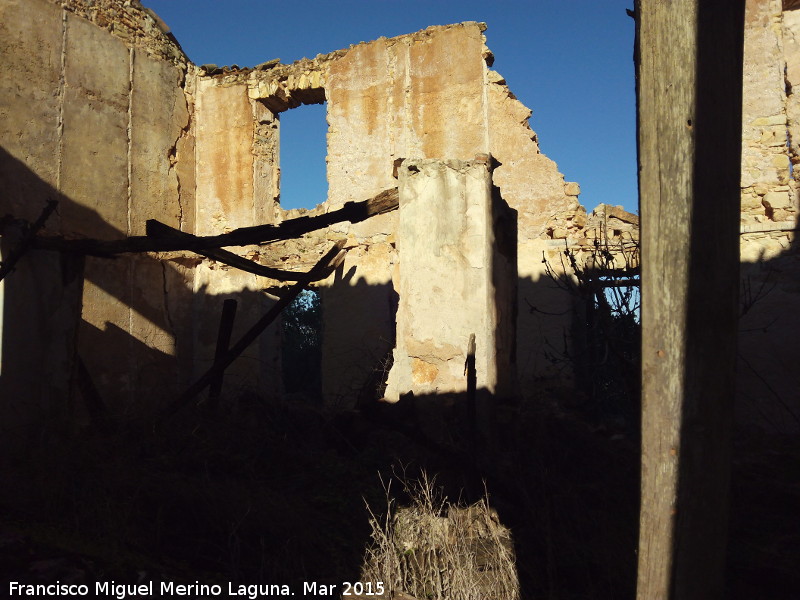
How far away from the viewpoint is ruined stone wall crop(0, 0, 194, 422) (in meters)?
9.36

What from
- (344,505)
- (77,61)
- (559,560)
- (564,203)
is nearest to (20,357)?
(344,505)

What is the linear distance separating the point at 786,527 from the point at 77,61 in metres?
10.1

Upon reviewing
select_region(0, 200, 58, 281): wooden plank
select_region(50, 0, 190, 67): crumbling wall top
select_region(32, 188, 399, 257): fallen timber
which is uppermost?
select_region(50, 0, 190, 67): crumbling wall top

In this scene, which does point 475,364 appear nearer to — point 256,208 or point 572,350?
point 572,350

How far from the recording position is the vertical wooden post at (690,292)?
188cm

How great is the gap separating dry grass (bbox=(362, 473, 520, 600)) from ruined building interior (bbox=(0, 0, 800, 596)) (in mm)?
2220

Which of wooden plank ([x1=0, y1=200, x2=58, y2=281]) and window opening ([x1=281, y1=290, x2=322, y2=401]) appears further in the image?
window opening ([x1=281, y1=290, x2=322, y2=401])

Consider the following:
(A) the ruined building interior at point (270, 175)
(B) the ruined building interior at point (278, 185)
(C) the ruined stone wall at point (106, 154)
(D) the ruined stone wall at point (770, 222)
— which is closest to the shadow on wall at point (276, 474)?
(B) the ruined building interior at point (278, 185)

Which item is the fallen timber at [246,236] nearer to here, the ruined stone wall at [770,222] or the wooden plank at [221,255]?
the wooden plank at [221,255]

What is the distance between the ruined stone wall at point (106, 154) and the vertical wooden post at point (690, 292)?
7608mm

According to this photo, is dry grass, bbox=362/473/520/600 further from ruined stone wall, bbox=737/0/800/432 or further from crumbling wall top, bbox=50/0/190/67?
crumbling wall top, bbox=50/0/190/67

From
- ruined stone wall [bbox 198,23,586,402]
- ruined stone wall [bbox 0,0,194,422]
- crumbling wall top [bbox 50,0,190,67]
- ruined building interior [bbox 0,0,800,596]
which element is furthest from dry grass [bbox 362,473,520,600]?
crumbling wall top [bbox 50,0,190,67]

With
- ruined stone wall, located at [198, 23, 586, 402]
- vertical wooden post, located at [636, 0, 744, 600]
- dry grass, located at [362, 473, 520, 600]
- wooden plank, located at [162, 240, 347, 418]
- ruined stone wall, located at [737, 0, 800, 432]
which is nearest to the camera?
vertical wooden post, located at [636, 0, 744, 600]

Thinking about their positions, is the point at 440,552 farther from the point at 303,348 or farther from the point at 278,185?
the point at 303,348
